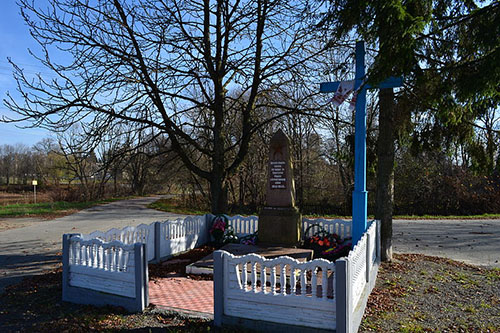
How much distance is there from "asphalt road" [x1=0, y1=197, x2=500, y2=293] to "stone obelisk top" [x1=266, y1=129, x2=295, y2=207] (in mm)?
3804

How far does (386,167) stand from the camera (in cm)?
780

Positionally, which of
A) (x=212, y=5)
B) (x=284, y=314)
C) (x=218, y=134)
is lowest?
(x=284, y=314)

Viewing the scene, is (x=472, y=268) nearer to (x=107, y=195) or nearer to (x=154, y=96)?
(x=154, y=96)

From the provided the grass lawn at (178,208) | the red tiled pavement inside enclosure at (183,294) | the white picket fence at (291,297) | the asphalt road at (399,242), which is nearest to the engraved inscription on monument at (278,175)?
the red tiled pavement inside enclosure at (183,294)

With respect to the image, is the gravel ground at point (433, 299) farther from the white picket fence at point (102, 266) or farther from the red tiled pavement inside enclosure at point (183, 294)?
the white picket fence at point (102, 266)

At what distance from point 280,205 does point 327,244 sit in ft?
4.59

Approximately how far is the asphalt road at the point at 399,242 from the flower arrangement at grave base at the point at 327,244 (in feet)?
8.47

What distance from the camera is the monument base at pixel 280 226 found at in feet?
Answer: 25.5

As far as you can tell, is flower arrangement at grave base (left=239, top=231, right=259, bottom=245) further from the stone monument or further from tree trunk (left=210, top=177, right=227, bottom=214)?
tree trunk (left=210, top=177, right=227, bottom=214)

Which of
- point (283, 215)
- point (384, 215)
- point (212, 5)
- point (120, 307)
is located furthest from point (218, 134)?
point (120, 307)

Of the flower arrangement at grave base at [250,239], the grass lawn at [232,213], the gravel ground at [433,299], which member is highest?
the flower arrangement at grave base at [250,239]

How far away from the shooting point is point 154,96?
358 inches

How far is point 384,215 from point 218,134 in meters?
Result: 4.71

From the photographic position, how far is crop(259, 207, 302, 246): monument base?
7.78 m
